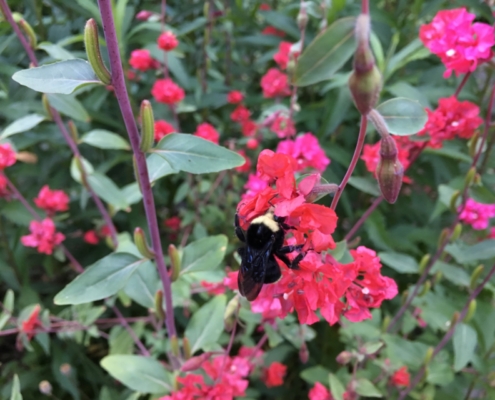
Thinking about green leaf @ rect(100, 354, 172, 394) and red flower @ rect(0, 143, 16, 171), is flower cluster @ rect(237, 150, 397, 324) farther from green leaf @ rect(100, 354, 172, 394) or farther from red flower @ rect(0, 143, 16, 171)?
red flower @ rect(0, 143, 16, 171)

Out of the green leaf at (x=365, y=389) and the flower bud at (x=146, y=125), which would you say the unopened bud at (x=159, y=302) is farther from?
the green leaf at (x=365, y=389)

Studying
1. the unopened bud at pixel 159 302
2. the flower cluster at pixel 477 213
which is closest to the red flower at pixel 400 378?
the flower cluster at pixel 477 213

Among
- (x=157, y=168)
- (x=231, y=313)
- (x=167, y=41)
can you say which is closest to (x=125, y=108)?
(x=157, y=168)

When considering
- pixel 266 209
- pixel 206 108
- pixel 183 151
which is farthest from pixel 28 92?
pixel 266 209

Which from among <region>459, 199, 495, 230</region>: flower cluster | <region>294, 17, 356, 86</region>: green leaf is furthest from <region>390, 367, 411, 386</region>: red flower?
<region>294, 17, 356, 86</region>: green leaf

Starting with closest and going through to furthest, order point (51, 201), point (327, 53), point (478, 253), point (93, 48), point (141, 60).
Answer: point (327, 53), point (93, 48), point (478, 253), point (51, 201), point (141, 60)

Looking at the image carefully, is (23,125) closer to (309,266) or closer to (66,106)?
(66,106)
